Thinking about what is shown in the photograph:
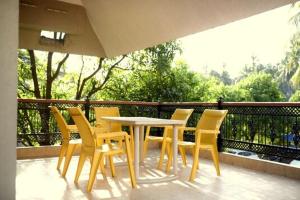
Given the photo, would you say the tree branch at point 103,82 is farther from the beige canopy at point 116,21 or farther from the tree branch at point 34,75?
the beige canopy at point 116,21

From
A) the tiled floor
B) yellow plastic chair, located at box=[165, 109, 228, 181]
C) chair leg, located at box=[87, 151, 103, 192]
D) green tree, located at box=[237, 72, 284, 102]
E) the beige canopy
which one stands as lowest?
the tiled floor

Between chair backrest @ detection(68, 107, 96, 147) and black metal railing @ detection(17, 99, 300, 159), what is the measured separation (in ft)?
9.08

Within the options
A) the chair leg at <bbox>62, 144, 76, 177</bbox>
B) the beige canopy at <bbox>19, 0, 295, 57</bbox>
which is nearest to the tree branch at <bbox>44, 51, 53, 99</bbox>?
the beige canopy at <bbox>19, 0, 295, 57</bbox>

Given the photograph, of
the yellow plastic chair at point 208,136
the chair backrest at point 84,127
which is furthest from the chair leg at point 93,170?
the yellow plastic chair at point 208,136

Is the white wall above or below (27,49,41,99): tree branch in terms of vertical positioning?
below

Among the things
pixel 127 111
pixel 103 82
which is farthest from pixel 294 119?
pixel 103 82

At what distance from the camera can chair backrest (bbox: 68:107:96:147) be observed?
374 centimetres

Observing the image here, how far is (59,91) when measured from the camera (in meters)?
14.0

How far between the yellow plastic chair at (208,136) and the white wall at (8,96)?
249cm

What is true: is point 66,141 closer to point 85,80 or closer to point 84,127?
point 84,127

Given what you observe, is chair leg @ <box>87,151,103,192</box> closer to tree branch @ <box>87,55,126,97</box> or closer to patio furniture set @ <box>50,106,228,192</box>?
patio furniture set @ <box>50,106,228,192</box>

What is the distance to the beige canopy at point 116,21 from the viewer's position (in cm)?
473

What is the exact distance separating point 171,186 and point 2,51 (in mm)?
2468

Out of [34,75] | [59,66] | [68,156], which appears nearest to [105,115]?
[68,156]
